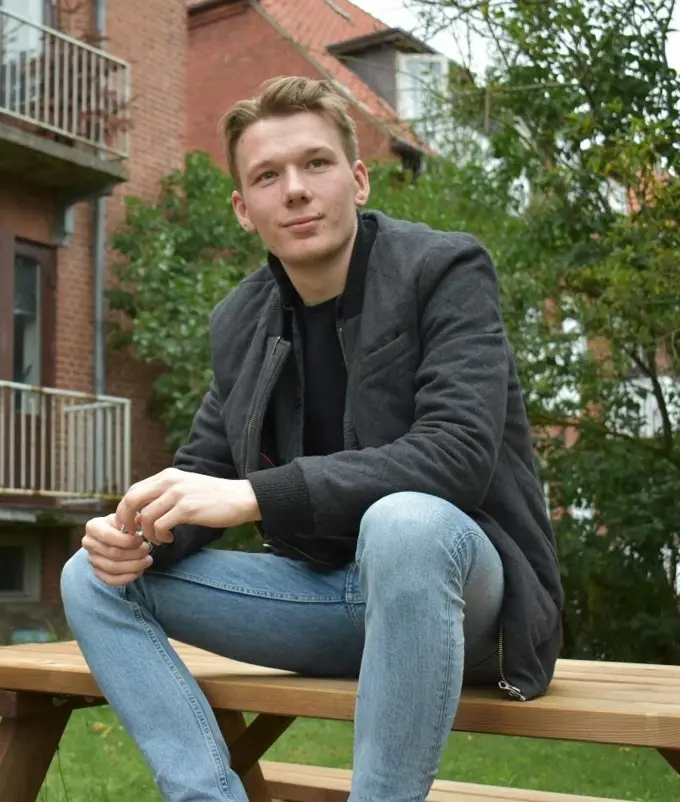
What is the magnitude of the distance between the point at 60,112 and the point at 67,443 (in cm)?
303

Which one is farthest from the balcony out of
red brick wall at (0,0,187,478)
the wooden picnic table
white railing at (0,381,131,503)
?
the wooden picnic table

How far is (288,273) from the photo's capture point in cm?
247

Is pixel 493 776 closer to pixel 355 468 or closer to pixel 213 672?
pixel 213 672

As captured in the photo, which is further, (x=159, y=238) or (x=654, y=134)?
(x=159, y=238)

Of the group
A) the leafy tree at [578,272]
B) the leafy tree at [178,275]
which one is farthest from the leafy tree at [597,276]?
the leafy tree at [178,275]

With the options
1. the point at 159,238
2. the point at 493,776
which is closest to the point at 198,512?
the point at 493,776

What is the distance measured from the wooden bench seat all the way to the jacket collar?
→ 4.89 ft

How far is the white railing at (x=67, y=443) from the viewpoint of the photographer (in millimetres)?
10938

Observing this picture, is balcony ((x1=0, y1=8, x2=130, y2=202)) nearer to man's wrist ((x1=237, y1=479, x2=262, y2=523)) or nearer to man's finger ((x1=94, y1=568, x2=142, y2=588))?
man's finger ((x1=94, y1=568, x2=142, y2=588))

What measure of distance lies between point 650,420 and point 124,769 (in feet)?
17.6

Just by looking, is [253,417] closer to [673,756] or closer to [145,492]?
[145,492]

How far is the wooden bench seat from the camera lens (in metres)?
3.28

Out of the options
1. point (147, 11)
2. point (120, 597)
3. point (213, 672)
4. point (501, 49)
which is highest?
point (147, 11)

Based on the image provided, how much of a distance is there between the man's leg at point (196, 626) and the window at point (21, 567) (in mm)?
9452
